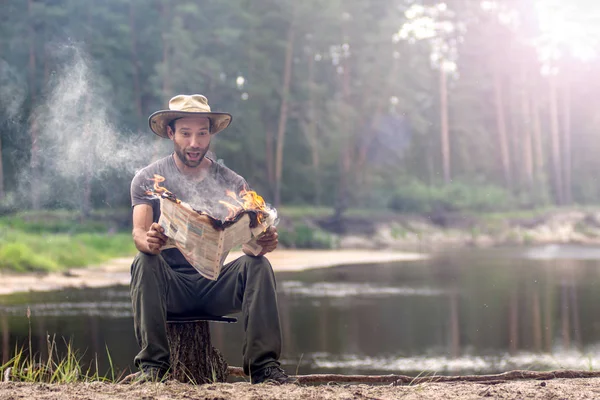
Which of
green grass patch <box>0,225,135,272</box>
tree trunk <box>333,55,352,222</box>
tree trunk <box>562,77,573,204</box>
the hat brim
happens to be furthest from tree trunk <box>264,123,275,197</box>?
the hat brim

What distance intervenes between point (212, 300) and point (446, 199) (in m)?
33.6

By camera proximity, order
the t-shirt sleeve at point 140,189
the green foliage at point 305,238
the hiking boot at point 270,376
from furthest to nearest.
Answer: the green foliage at point 305,238
the t-shirt sleeve at point 140,189
the hiking boot at point 270,376

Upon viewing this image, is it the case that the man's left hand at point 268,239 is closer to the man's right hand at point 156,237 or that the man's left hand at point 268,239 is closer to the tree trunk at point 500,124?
the man's right hand at point 156,237

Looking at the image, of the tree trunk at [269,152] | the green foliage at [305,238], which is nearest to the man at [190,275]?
the green foliage at [305,238]

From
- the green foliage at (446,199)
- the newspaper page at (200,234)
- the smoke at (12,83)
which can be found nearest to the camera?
the newspaper page at (200,234)

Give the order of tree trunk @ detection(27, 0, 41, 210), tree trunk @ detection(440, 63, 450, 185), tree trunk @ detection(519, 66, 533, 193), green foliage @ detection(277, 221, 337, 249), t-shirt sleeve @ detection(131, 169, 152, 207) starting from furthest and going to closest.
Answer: tree trunk @ detection(519, 66, 533, 193), tree trunk @ detection(440, 63, 450, 185), green foliage @ detection(277, 221, 337, 249), tree trunk @ detection(27, 0, 41, 210), t-shirt sleeve @ detection(131, 169, 152, 207)

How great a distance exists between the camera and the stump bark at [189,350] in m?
4.82

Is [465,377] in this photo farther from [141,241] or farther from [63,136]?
[63,136]

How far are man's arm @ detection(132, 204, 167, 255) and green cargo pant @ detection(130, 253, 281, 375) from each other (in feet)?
0.22

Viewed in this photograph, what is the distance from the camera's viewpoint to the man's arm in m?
4.29

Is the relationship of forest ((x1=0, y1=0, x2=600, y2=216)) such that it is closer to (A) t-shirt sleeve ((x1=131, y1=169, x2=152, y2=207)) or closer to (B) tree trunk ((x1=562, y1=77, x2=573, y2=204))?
(B) tree trunk ((x1=562, y1=77, x2=573, y2=204))

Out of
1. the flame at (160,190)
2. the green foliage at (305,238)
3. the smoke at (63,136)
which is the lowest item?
the green foliage at (305,238)

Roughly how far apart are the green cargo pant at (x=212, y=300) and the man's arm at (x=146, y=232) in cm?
7

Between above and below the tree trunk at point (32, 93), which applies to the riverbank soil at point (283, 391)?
below
